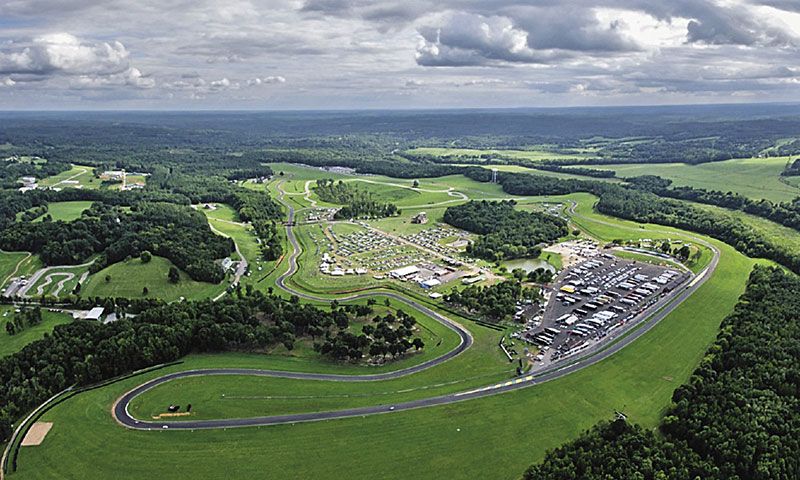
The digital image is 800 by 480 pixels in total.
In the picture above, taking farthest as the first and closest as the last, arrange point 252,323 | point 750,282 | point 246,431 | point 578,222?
point 578,222, point 750,282, point 252,323, point 246,431

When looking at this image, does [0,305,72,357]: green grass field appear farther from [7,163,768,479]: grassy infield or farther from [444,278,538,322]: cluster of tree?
[444,278,538,322]: cluster of tree

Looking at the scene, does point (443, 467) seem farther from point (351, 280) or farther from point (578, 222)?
point (578, 222)

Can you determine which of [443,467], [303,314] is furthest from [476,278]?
[443,467]

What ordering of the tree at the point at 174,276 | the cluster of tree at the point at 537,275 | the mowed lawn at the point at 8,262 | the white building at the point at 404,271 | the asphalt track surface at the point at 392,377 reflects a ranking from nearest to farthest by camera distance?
the asphalt track surface at the point at 392,377 → the tree at the point at 174,276 → the cluster of tree at the point at 537,275 → the mowed lawn at the point at 8,262 → the white building at the point at 404,271

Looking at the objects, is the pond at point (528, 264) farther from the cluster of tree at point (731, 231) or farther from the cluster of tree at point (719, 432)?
the cluster of tree at point (719, 432)

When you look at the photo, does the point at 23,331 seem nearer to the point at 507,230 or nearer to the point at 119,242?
the point at 119,242

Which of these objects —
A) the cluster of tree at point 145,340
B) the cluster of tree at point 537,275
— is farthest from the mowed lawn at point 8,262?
the cluster of tree at point 537,275

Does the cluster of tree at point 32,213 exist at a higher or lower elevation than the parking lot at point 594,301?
higher
